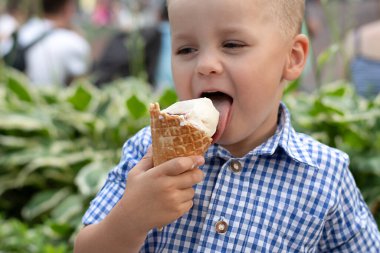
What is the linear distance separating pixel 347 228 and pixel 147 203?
2.02 feet

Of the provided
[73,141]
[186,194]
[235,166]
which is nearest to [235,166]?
[235,166]

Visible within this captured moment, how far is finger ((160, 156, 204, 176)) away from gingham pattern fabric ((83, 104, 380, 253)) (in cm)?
24

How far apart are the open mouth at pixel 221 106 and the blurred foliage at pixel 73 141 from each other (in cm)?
151

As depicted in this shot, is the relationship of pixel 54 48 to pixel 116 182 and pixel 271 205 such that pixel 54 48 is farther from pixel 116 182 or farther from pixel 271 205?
pixel 271 205

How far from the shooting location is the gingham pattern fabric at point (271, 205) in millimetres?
1742

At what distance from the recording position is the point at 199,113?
5.11 feet

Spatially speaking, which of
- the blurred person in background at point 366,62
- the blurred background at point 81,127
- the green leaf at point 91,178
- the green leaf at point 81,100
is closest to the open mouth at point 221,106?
the blurred background at point 81,127

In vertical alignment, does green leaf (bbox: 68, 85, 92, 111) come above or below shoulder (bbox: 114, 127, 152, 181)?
above

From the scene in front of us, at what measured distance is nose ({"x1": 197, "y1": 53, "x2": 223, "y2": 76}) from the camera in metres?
1.63

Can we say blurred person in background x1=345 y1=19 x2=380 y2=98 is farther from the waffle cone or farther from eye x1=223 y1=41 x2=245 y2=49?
the waffle cone

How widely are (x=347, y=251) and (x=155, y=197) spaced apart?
647 millimetres

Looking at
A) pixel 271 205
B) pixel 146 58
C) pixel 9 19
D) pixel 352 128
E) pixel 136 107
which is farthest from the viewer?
pixel 9 19

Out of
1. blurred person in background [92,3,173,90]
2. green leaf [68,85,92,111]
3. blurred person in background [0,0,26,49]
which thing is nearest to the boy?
green leaf [68,85,92,111]

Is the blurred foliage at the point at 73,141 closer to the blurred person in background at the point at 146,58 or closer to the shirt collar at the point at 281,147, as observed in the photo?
the shirt collar at the point at 281,147
